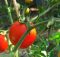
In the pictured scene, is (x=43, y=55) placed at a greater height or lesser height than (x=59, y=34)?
lesser

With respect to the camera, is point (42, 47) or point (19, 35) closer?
point (19, 35)

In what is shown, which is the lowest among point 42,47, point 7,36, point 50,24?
point 42,47

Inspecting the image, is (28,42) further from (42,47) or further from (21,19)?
(42,47)

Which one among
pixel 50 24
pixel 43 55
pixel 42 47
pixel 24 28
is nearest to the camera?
pixel 50 24

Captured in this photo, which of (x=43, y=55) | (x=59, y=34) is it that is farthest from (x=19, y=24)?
(x=43, y=55)

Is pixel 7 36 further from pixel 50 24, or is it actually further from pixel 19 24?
pixel 50 24

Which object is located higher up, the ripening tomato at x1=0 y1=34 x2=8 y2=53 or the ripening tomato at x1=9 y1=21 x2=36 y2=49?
the ripening tomato at x1=9 y1=21 x2=36 y2=49

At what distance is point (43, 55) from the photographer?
3.57 ft

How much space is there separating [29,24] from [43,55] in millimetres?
466

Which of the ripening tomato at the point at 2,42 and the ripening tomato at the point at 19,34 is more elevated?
the ripening tomato at the point at 19,34

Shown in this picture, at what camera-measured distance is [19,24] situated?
73cm

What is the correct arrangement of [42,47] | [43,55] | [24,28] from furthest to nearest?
[42,47] → [43,55] → [24,28]

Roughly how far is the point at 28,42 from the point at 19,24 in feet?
0.20

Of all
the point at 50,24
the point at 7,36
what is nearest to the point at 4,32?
the point at 7,36
